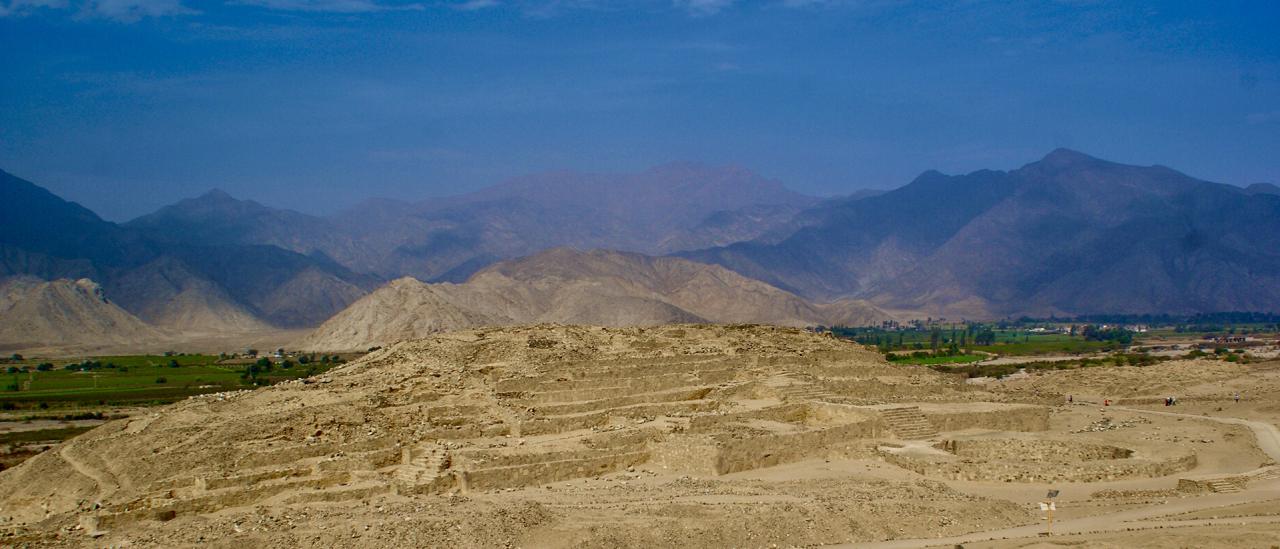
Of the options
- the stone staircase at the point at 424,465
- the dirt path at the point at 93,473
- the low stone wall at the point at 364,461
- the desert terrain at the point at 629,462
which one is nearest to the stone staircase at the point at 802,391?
the desert terrain at the point at 629,462

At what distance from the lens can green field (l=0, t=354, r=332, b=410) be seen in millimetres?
56969

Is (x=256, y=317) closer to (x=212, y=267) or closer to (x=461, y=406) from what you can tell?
(x=212, y=267)

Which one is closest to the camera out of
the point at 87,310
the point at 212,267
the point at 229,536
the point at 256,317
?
the point at 229,536

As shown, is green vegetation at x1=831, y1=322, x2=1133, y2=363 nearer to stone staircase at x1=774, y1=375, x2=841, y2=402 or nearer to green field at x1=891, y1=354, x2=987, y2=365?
green field at x1=891, y1=354, x2=987, y2=365

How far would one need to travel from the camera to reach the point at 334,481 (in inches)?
1020

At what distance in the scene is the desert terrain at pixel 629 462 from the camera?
22.4m

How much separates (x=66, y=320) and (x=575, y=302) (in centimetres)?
4601

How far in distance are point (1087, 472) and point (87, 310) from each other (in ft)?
343

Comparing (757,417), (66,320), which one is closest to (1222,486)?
(757,417)

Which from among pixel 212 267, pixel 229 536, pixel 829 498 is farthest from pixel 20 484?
pixel 212 267

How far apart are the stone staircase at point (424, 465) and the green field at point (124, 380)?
32057 mm

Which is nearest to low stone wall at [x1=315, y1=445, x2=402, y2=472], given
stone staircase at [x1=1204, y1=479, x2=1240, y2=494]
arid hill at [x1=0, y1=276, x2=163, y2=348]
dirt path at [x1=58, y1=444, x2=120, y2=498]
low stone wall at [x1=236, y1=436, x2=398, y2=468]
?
low stone wall at [x1=236, y1=436, x2=398, y2=468]

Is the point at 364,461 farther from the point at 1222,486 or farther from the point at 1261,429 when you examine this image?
the point at 1261,429

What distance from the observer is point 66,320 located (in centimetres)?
11006
